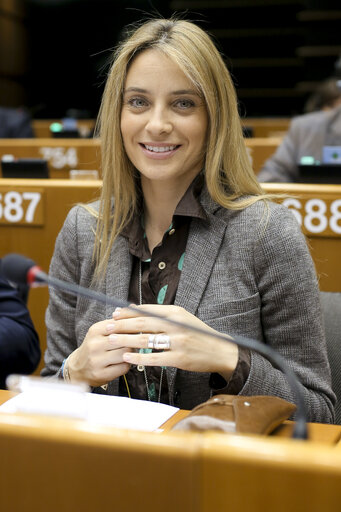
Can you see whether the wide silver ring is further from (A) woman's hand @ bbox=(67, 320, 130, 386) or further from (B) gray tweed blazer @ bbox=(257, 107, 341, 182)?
(B) gray tweed blazer @ bbox=(257, 107, 341, 182)

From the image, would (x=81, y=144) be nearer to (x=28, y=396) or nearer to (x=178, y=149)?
(x=178, y=149)

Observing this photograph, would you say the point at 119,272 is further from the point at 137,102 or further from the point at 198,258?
the point at 137,102

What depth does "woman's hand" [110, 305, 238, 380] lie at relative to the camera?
123 cm

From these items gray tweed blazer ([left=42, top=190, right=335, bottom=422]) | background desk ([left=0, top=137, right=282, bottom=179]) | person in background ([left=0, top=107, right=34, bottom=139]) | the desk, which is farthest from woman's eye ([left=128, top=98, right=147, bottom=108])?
person in background ([left=0, top=107, right=34, bottom=139])

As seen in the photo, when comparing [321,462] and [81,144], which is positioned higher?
[81,144]

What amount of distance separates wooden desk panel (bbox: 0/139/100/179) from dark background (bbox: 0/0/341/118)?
4.12 meters

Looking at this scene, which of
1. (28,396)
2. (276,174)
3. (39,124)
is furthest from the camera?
(39,124)

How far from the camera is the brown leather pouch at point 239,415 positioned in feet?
2.97

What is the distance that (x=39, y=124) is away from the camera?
8.97 meters

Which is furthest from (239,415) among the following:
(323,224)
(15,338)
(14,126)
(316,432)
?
(14,126)

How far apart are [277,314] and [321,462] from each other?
849mm

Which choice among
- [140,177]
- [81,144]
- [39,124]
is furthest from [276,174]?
[39,124]

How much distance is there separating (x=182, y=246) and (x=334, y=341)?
0.39 m

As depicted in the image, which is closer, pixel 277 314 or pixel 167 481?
pixel 167 481
